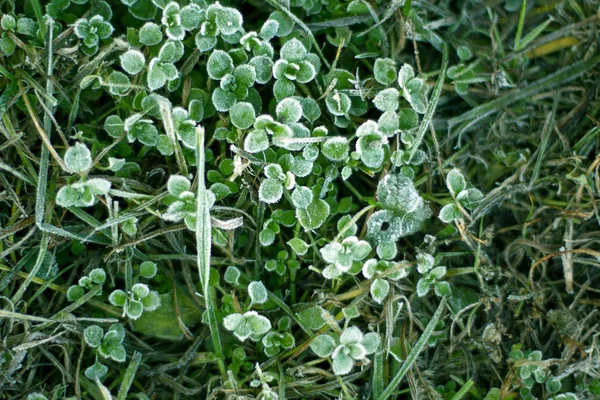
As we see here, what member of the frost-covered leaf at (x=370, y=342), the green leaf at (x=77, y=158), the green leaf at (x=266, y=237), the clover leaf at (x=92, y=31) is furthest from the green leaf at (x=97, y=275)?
the frost-covered leaf at (x=370, y=342)

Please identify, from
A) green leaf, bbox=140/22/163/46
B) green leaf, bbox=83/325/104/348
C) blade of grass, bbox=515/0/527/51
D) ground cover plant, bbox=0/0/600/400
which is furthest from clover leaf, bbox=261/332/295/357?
blade of grass, bbox=515/0/527/51

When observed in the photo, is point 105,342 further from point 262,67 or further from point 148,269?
point 262,67

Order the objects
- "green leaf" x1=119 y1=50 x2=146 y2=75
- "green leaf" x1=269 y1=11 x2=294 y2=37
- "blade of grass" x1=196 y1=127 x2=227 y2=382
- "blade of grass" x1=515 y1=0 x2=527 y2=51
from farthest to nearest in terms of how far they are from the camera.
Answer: "blade of grass" x1=515 y1=0 x2=527 y2=51 < "green leaf" x1=269 y1=11 x2=294 y2=37 < "green leaf" x1=119 y1=50 x2=146 y2=75 < "blade of grass" x1=196 y1=127 x2=227 y2=382

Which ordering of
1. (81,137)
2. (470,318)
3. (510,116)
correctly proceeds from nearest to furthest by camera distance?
(81,137) < (470,318) < (510,116)

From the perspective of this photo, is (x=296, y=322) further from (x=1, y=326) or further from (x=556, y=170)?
(x=556, y=170)

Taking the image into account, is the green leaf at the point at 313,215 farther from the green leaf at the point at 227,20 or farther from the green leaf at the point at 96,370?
the green leaf at the point at 96,370

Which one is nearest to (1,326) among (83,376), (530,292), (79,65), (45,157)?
(83,376)

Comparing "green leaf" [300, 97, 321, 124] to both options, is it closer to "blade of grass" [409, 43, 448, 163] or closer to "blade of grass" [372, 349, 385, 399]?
"blade of grass" [409, 43, 448, 163]

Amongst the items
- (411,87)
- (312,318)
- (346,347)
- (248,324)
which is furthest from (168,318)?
(411,87)
